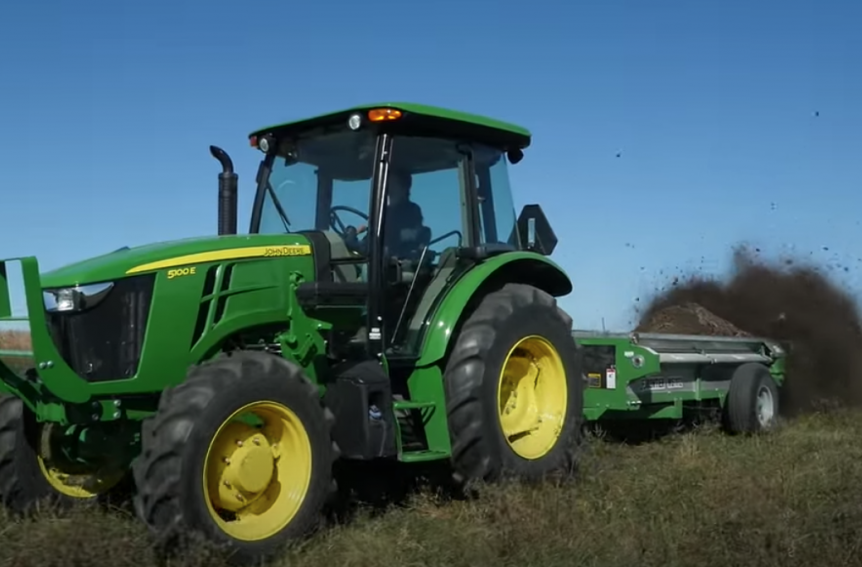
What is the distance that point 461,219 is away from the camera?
22.2ft

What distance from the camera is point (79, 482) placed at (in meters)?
5.94

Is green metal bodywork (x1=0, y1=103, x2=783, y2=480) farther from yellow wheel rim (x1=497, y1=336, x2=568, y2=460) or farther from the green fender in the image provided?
yellow wheel rim (x1=497, y1=336, x2=568, y2=460)

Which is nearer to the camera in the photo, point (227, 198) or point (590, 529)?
point (590, 529)

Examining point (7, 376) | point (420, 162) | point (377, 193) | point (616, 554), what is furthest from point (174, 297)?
point (616, 554)

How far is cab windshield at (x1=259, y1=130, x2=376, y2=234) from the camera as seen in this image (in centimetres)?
641

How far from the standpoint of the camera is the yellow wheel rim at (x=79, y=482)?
5727mm

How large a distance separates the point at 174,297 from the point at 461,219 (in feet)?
6.99

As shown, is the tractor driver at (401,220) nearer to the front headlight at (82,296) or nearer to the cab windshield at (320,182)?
the cab windshield at (320,182)

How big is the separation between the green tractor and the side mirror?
0.04ft

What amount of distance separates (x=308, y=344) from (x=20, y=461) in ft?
5.36

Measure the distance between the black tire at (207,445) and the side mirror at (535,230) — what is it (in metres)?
2.55

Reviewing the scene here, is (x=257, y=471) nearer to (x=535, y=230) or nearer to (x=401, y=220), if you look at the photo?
(x=401, y=220)

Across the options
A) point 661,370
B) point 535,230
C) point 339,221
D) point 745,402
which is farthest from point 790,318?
point 339,221

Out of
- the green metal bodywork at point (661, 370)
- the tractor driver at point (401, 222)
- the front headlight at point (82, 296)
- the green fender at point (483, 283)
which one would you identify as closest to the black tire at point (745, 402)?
the green metal bodywork at point (661, 370)
